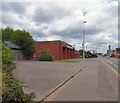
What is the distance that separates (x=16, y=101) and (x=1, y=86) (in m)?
0.58

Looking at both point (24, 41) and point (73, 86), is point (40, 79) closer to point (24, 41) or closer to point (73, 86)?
point (73, 86)

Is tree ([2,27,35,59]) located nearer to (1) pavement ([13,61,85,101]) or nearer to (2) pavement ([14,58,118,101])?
(1) pavement ([13,61,85,101])

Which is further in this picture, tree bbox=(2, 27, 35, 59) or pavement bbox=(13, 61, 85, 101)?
tree bbox=(2, 27, 35, 59)

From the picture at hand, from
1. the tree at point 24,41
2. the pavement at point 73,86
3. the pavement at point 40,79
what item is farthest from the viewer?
the tree at point 24,41

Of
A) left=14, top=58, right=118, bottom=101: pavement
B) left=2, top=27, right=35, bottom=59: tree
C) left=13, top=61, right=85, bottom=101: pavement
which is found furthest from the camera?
left=2, top=27, right=35, bottom=59: tree

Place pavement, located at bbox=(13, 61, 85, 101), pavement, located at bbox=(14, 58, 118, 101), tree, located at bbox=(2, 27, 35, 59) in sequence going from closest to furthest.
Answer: pavement, located at bbox=(14, 58, 118, 101)
pavement, located at bbox=(13, 61, 85, 101)
tree, located at bbox=(2, 27, 35, 59)

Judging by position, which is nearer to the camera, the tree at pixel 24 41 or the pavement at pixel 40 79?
the pavement at pixel 40 79

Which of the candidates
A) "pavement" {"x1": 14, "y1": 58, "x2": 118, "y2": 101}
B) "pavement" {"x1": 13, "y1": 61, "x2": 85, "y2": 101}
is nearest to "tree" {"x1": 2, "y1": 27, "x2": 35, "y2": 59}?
"pavement" {"x1": 13, "y1": 61, "x2": 85, "y2": 101}

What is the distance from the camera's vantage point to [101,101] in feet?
30.1

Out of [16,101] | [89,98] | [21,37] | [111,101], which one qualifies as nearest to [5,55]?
[89,98]

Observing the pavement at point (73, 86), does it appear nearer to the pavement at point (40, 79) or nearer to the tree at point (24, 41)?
the pavement at point (40, 79)

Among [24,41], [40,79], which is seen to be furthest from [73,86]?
[24,41]

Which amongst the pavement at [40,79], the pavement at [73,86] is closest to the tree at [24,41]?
the pavement at [40,79]

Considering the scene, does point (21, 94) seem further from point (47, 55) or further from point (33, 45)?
point (33, 45)
